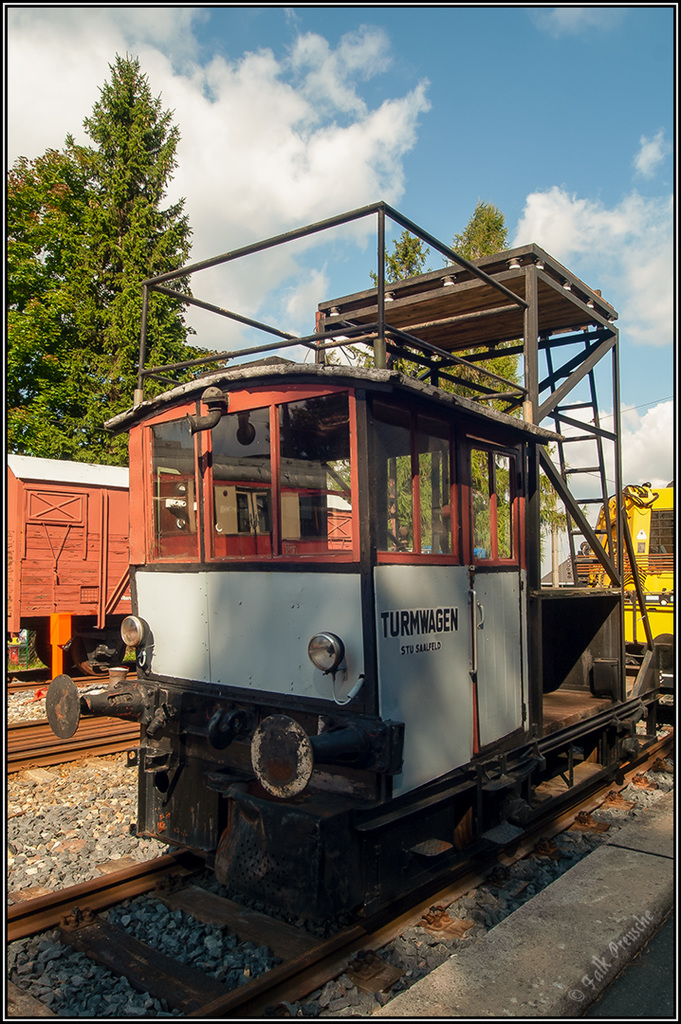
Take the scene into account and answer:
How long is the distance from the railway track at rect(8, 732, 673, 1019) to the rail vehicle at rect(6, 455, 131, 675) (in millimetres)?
9285

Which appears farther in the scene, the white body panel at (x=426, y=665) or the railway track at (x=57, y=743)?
the railway track at (x=57, y=743)

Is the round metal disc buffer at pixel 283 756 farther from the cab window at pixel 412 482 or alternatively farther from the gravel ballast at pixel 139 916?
the cab window at pixel 412 482

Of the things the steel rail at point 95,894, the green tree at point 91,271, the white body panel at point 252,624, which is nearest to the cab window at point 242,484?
the white body panel at point 252,624

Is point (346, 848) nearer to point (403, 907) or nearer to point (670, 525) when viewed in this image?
point (403, 907)

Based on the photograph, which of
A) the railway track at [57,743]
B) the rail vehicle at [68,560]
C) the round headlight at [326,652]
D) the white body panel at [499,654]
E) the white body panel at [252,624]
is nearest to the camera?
the round headlight at [326,652]

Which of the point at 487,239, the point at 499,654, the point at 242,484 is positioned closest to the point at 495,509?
the point at 499,654

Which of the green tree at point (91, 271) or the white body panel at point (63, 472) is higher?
the green tree at point (91, 271)

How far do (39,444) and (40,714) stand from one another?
10372 millimetres

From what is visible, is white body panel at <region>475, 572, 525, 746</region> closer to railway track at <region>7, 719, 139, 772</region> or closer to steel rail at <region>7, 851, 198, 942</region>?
steel rail at <region>7, 851, 198, 942</region>

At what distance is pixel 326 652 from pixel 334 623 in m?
0.18

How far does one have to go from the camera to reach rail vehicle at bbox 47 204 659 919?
148 inches

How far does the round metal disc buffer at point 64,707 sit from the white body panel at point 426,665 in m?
2.02

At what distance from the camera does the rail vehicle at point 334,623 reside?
12.4 ft

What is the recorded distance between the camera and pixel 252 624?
171 inches
